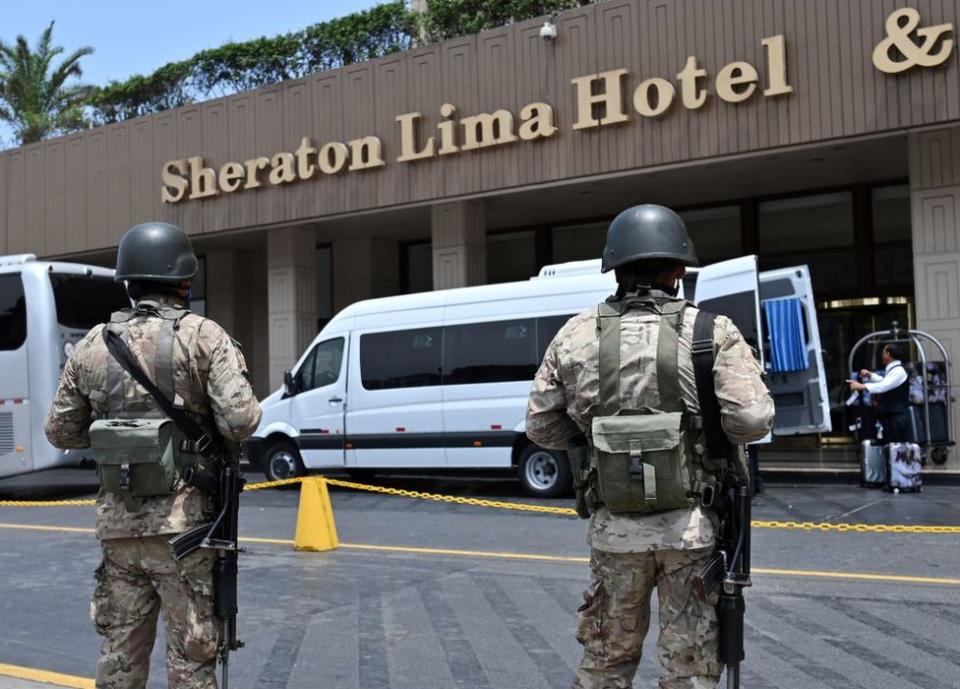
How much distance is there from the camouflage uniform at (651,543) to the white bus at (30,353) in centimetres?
1135

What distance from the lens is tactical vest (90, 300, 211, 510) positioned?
3.44 m

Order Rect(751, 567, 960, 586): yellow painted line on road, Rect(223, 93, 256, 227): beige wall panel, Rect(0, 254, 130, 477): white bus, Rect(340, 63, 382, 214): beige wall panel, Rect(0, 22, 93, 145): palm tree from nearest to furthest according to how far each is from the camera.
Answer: Rect(751, 567, 960, 586): yellow painted line on road → Rect(0, 254, 130, 477): white bus → Rect(340, 63, 382, 214): beige wall panel → Rect(223, 93, 256, 227): beige wall panel → Rect(0, 22, 93, 145): palm tree

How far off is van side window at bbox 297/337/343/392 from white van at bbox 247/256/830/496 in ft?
0.05

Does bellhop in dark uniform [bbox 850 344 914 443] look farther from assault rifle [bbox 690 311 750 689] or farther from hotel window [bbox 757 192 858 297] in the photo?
assault rifle [bbox 690 311 750 689]

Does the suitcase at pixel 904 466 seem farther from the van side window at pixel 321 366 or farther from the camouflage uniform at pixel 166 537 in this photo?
the camouflage uniform at pixel 166 537

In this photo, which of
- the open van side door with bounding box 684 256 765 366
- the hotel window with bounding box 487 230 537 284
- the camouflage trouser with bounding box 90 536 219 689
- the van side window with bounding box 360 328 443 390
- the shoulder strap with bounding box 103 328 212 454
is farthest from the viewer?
the hotel window with bounding box 487 230 537 284

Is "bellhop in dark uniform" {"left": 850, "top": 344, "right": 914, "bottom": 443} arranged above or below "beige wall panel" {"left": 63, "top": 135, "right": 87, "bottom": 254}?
below

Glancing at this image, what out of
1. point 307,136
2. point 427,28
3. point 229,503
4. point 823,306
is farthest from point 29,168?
point 229,503

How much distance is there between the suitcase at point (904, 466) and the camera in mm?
11320

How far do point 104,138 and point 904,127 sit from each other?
15.0 meters

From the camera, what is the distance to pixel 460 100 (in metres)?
15.8

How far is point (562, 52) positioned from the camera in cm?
1488

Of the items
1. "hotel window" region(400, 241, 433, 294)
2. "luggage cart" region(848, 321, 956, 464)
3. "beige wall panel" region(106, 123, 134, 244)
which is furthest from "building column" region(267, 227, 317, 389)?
"luggage cart" region(848, 321, 956, 464)

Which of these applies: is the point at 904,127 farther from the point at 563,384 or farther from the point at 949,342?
the point at 563,384
